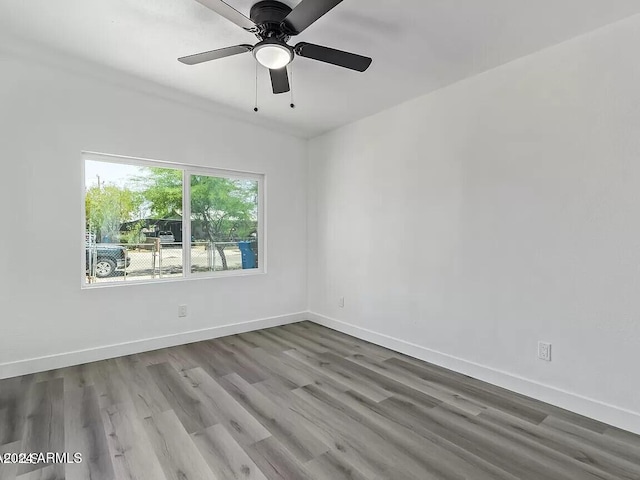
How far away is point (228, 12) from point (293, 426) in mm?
2405

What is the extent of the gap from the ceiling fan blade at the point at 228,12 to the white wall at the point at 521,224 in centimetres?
188

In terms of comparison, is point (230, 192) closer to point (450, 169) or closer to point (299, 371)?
point (299, 371)

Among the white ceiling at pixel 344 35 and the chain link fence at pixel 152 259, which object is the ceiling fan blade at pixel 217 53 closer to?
the white ceiling at pixel 344 35

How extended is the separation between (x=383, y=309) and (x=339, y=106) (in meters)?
2.20

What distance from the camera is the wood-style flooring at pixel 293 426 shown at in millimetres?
1695

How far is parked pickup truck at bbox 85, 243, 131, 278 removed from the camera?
3.14 m

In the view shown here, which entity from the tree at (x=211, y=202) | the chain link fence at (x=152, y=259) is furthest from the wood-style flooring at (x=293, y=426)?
the tree at (x=211, y=202)

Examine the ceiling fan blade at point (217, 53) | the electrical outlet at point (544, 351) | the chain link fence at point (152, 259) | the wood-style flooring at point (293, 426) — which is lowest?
the wood-style flooring at point (293, 426)

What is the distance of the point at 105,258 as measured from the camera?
322 centimetres

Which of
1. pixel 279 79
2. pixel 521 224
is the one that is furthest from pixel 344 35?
pixel 521 224

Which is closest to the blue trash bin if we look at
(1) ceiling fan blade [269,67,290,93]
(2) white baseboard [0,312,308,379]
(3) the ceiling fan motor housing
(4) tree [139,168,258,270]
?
(4) tree [139,168,258,270]

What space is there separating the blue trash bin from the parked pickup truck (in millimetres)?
1250

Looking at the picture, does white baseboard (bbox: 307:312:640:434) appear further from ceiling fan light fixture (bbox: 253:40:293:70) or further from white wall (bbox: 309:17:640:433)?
ceiling fan light fixture (bbox: 253:40:293:70)

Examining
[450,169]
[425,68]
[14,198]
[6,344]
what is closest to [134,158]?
[14,198]
